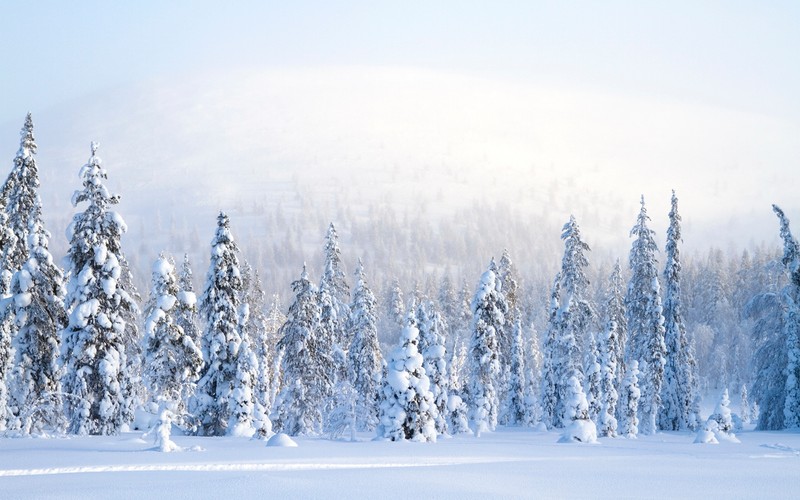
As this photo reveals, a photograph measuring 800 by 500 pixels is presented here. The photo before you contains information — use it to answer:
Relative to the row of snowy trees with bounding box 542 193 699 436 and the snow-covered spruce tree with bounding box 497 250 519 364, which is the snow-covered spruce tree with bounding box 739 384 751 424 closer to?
the row of snowy trees with bounding box 542 193 699 436

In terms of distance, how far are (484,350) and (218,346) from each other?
18.1 m

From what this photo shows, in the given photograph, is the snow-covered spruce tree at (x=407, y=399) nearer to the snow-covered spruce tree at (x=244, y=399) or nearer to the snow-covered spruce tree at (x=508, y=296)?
the snow-covered spruce tree at (x=244, y=399)

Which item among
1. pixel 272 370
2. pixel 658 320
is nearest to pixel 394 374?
pixel 658 320

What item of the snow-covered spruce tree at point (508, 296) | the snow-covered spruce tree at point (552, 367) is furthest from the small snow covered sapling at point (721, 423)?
the snow-covered spruce tree at point (508, 296)

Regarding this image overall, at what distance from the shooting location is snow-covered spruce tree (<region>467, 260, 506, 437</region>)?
46.4 metres

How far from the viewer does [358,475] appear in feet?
40.3

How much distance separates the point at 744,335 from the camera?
114562 mm

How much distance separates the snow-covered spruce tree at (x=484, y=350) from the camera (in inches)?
1829

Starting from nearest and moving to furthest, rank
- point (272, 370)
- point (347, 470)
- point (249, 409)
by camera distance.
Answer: point (347, 470), point (249, 409), point (272, 370)

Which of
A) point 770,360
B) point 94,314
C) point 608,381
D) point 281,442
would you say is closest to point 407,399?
point 281,442

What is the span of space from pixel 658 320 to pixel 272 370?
33882 mm

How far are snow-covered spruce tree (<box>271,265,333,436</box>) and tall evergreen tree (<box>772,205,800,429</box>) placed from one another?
25291 millimetres

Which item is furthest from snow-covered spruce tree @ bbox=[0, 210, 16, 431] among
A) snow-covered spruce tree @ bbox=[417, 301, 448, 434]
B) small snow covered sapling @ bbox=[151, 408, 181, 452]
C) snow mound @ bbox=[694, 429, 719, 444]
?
snow mound @ bbox=[694, 429, 719, 444]

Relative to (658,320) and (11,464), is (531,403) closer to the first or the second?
(658,320)
